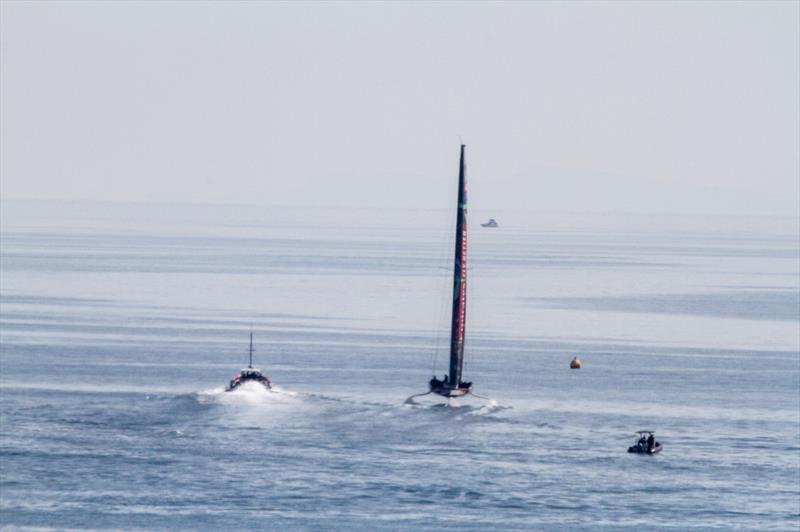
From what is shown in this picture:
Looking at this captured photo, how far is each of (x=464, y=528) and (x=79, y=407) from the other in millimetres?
34625

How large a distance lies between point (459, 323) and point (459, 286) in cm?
273

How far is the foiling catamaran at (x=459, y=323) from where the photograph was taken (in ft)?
354

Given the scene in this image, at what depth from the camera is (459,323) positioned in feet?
388

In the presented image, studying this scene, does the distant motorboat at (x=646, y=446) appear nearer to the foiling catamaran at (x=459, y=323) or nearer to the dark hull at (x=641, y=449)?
the dark hull at (x=641, y=449)

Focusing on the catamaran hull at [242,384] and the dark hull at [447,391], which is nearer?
the dark hull at [447,391]

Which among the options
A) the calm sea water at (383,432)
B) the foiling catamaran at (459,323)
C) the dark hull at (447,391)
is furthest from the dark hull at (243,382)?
the dark hull at (447,391)

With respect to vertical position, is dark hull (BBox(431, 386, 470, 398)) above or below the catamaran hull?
above

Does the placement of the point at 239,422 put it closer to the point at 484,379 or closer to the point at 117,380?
the point at 117,380

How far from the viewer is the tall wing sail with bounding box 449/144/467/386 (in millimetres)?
114188

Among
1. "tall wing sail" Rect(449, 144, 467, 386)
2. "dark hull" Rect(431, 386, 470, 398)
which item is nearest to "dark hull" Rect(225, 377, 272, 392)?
"dark hull" Rect(431, 386, 470, 398)

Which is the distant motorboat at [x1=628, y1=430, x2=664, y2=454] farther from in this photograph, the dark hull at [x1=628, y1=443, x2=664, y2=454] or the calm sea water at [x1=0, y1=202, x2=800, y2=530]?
the calm sea water at [x1=0, y1=202, x2=800, y2=530]

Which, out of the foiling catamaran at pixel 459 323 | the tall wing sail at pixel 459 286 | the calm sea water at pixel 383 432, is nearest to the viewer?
the calm sea water at pixel 383 432

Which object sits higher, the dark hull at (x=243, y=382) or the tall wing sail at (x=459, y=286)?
the tall wing sail at (x=459, y=286)

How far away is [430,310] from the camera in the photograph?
194 m
